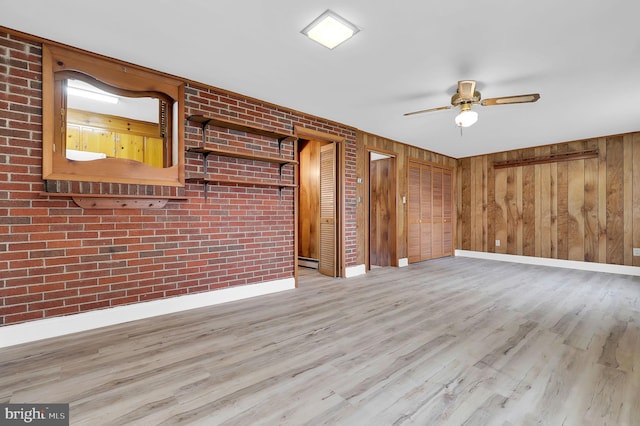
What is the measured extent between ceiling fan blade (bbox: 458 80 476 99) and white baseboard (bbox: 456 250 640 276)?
174 inches

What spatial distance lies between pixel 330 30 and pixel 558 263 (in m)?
6.06

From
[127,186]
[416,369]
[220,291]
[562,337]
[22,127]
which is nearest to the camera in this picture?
[416,369]

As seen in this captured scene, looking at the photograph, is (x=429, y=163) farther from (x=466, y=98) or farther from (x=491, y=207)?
(x=466, y=98)

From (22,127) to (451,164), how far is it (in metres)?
7.14

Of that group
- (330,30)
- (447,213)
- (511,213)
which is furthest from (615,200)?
(330,30)

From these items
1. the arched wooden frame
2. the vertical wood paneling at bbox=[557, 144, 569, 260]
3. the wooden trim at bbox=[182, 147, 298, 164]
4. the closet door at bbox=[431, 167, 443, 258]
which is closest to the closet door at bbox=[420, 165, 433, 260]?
the closet door at bbox=[431, 167, 443, 258]

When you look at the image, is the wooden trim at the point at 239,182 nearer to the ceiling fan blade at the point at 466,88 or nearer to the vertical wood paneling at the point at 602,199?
the ceiling fan blade at the point at 466,88

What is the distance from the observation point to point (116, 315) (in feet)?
8.48

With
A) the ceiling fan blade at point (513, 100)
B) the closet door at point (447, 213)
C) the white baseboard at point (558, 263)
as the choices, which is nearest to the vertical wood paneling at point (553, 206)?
the white baseboard at point (558, 263)

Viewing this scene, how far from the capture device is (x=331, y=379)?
176 cm

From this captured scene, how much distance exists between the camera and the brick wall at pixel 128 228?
220 centimetres

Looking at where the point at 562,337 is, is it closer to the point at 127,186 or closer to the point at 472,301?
the point at 472,301

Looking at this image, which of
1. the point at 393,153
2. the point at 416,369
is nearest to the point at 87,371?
the point at 416,369

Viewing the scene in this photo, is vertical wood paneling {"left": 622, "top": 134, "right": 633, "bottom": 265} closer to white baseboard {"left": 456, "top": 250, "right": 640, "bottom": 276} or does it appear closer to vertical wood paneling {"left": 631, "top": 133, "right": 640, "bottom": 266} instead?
vertical wood paneling {"left": 631, "top": 133, "right": 640, "bottom": 266}
